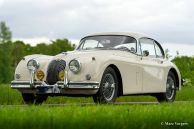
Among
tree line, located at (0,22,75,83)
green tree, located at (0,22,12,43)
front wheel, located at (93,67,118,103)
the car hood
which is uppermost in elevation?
green tree, located at (0,22,12,43)

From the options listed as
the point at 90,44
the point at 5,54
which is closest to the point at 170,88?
the point at 90,44

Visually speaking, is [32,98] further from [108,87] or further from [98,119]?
[98,119]

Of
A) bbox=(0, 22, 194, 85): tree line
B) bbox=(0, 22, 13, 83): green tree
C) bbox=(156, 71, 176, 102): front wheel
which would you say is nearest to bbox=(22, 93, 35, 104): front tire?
bbox=(156, 71, 176, 102): front wheel

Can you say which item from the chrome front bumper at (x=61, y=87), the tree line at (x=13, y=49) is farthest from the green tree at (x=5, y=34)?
the chrome front bumper at (x=61, y=87)

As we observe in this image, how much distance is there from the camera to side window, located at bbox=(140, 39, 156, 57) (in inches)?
540

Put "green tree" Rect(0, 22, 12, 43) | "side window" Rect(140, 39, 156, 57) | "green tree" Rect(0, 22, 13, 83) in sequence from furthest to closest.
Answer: "green tree" Rect(0, 22, 12, 43) < "green tree" Rect(0, 22, 13, 83) < "side window" Rect(140, 39, 156, 57)

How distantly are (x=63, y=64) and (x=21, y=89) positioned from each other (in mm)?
1140

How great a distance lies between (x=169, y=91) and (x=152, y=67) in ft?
3.47

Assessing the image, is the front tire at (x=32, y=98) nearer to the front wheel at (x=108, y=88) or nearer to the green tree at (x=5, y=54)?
the front wheel at (x=108, y=88)

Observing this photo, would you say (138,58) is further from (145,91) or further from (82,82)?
(82,82)

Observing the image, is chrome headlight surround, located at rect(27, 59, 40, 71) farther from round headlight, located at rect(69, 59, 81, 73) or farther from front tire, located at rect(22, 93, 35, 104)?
round headlight, located at rect(69, 59, 81, 73)

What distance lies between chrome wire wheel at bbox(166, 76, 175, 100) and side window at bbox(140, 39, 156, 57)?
0.73 metres

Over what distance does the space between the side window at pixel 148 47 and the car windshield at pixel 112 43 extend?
348mm

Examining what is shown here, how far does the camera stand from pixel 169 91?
568 inches
